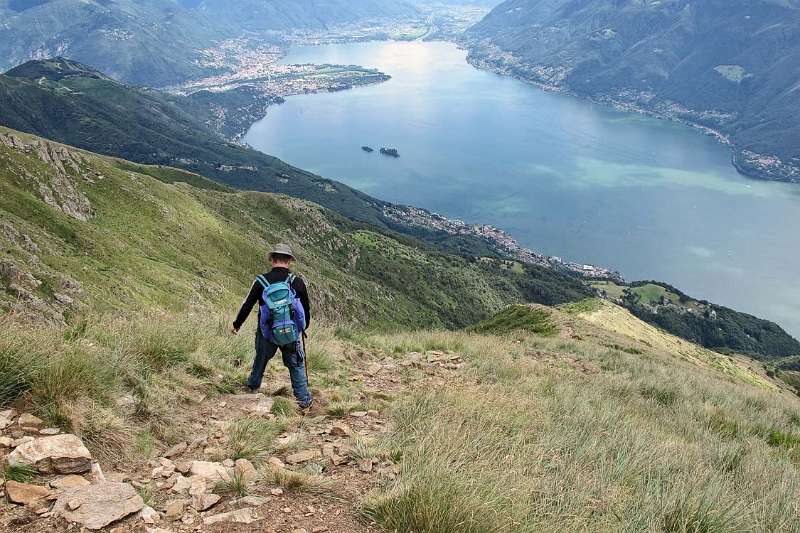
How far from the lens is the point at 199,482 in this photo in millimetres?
4477

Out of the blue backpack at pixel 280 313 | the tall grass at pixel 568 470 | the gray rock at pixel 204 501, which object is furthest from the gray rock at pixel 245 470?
the blue backpack at pixel 280 313

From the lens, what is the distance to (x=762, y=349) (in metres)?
114

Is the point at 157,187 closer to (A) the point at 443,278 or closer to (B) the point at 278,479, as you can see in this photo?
(B) the point at 278,479

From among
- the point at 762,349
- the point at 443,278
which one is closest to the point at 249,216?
the point at 443,278

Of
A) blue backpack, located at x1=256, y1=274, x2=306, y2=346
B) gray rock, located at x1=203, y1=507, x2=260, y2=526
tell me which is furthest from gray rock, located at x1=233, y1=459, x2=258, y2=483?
blue backpack, located at x1=256, y1=274, x2=306, y2=346

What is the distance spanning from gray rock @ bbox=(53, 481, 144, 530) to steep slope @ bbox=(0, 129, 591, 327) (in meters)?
6.80

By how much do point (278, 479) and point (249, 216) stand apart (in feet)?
209

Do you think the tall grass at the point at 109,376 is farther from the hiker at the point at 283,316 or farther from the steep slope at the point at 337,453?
the hiker at the point at 283,316

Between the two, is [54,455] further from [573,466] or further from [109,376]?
[573,466]

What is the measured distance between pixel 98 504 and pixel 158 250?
35065 mm

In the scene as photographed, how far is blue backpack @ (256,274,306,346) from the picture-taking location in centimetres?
698

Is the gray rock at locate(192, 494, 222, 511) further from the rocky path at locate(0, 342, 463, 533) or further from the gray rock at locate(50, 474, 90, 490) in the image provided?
the gray rock at locate(50, 474, 90, 490)

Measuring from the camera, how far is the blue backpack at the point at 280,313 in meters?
6.98

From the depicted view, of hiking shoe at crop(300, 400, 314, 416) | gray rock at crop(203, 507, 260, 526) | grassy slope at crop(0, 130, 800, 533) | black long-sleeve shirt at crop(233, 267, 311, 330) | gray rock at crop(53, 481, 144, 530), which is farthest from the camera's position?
black long-sleeve shirt at crop(233, 267, 311, 330)
